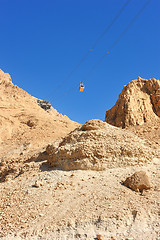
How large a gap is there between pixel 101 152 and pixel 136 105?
33.0 feet

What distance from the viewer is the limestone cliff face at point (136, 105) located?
1683cm

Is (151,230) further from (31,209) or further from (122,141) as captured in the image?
(122,141)

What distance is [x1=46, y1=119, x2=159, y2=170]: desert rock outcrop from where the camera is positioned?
8539mm

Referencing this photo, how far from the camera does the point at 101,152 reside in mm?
8695

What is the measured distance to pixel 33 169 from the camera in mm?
9672

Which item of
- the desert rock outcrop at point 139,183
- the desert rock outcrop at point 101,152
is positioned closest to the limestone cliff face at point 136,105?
the desert rock outcrop at point 101,152

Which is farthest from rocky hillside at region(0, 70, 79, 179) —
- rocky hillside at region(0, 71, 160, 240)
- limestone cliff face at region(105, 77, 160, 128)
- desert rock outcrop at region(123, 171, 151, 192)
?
desert rock outcrop at region(123, 171, 151, 192)

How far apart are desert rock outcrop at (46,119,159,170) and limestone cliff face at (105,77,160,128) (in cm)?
730

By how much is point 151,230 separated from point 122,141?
4.74m

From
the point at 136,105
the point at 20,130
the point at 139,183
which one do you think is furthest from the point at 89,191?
the point at 20,130

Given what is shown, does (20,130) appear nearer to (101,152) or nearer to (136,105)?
(136,105)

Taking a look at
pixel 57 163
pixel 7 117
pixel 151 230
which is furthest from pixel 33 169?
pixel 7 117

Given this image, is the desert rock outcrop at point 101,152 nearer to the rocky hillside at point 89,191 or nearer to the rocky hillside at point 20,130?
the rocky hillside at point 89,191

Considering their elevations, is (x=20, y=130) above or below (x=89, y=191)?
above
